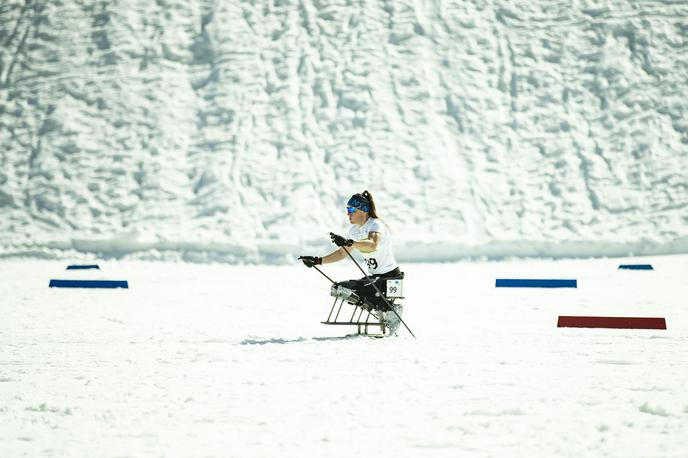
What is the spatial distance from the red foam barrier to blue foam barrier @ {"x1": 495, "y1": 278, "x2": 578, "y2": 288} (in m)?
4.45

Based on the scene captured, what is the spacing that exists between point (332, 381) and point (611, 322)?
358cm

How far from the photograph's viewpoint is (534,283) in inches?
490

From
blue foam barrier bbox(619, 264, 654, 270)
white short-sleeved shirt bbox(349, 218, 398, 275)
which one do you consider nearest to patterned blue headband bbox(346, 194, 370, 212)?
white short-sleeved shirt bbox(349, 218, 398, 275)

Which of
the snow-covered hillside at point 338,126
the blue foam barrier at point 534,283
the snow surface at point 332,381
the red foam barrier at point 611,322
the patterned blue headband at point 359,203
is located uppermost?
the snow-covered hillside at point 338,126

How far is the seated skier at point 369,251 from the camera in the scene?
708 centimetres

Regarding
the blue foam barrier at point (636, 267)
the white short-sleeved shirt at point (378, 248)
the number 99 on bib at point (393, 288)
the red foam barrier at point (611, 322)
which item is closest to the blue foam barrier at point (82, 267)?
the blue foam barrier at point (636, 267)

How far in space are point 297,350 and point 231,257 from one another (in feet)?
37.4

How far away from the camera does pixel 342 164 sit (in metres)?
19.4

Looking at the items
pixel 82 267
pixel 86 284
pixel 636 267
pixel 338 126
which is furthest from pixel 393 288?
pixel 338 126

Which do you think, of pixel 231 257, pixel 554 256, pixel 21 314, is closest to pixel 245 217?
pixel 231 257

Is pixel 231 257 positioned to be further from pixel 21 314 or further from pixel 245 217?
pixel 21 314

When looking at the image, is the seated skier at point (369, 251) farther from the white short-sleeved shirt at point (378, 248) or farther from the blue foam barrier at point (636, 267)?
the blue foam barrier at point (636, 267)

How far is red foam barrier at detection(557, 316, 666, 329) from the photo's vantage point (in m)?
7.54

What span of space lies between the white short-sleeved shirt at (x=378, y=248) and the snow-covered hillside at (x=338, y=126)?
10.3m
